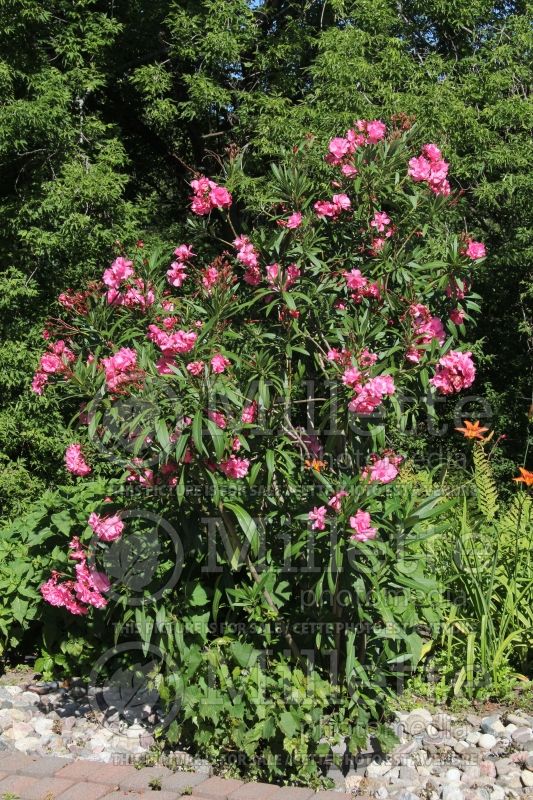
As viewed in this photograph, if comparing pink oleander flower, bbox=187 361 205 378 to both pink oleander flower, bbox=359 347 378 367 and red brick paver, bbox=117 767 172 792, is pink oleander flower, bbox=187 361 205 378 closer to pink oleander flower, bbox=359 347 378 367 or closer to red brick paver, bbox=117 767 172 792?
pink oleander flower, bbox=359 347 378 367

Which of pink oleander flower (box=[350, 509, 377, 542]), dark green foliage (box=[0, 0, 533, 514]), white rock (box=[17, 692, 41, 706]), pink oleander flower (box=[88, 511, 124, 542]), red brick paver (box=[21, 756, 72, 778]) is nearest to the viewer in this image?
pink oleander flower (box=[350, 509, 377, 542])

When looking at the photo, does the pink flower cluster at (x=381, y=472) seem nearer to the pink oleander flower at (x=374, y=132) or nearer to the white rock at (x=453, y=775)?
the white rock at (x=453, y=775)

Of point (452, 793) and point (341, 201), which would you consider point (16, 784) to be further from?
point (341, 201)

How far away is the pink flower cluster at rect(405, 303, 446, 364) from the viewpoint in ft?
9.82

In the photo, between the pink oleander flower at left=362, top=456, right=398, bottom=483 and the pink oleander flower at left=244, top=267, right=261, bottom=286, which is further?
the pink oleander flower at left=244, top=267, right=261, bottom=286

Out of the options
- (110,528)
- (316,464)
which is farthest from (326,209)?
(110,528)

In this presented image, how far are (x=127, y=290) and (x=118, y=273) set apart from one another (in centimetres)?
10

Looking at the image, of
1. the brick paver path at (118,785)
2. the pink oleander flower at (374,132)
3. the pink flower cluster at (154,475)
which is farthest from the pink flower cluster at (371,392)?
the brick paver path at (118,785)

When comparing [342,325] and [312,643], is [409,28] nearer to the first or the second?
[342,325]

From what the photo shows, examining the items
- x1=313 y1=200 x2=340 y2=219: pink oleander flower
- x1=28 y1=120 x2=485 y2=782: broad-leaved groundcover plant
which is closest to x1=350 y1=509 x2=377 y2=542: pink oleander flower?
x1=28 y1=120 x2=485 y2=782: broad-leaved groundcover plant

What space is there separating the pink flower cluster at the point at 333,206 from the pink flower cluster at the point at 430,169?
0.25m

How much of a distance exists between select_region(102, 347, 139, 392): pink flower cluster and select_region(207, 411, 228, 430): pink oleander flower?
30 centimetres

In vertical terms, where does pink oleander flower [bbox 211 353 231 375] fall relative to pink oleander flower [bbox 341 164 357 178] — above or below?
below

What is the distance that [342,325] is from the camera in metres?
3.22
